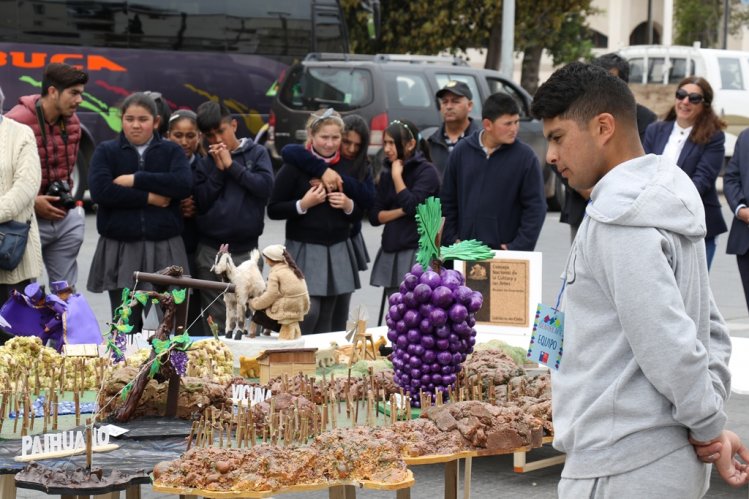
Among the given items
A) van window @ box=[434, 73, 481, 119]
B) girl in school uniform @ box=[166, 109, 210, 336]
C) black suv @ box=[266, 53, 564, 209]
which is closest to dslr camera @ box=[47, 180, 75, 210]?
girl in school uniform @ box=[166, 109, 210, 336]

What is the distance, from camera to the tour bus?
17469mm

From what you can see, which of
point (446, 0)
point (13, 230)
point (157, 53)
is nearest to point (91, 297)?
point (13, 230)

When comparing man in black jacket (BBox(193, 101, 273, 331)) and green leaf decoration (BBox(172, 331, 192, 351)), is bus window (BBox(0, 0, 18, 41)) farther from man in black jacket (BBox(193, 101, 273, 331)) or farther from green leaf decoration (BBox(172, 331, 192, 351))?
green leaf decoration (BBox(172, 331, 192, 351))

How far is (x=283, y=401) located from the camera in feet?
14.2

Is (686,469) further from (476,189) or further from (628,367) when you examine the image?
(476,189)

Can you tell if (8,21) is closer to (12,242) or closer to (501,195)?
(12,242)

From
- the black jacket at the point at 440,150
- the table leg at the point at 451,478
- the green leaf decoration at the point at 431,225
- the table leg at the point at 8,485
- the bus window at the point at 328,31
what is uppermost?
the bus window at the point at 328,31

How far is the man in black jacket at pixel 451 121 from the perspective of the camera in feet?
27.1

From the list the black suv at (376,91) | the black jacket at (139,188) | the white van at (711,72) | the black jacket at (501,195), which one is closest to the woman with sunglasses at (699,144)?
the black jacket at (501,195)

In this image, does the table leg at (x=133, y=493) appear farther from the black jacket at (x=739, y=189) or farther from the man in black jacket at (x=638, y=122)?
the black jacket at (x=739, y=189)

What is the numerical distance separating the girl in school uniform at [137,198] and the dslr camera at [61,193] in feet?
1.50

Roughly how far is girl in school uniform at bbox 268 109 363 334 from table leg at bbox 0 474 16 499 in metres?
3.37

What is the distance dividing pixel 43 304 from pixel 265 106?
14.6 metres

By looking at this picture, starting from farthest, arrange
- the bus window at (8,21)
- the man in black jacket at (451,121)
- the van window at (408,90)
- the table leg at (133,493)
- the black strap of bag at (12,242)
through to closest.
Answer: the bus window at (8,21), the van window at (408,90), the man in black jacket at (451,121), the black strap of bag at (12,242), the table leg at (133,493)
